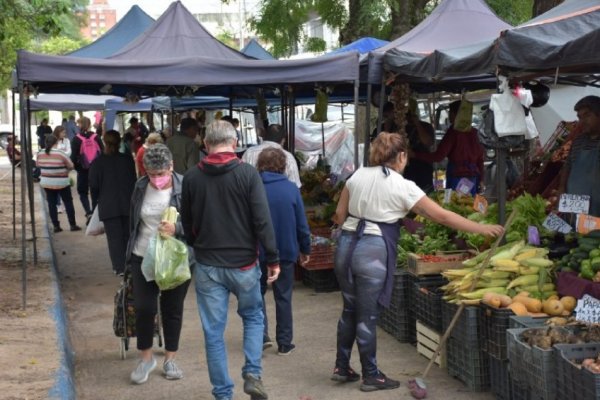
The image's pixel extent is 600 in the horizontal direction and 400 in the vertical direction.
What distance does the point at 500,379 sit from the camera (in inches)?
235

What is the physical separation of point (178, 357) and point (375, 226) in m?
2.51

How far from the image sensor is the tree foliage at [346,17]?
18.5 metres

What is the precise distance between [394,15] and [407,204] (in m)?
13.1

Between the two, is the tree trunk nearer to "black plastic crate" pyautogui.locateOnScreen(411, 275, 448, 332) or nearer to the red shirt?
the red shirt

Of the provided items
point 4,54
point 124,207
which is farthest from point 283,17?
point 124,207

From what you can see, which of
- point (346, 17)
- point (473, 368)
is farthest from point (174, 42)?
point (346, 17)

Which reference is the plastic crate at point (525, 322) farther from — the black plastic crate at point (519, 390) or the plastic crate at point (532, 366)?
the black plastic crate at point (519, 390)

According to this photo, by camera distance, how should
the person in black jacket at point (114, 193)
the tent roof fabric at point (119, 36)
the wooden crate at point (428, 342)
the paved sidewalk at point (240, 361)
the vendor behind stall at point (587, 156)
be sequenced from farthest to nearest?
the tent roof fabric at point (119, 36)
the person in black jacket at point (114, 193)
the vendor behind stall at point (587, 156)
the wooden crate at point (428, 342)
the paved sidewalk at point (240, 361)

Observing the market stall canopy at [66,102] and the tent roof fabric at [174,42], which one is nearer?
the tent roof fabric at [174,42]

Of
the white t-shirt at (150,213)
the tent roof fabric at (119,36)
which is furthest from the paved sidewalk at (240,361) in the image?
the tent roof fabric at (119,36)

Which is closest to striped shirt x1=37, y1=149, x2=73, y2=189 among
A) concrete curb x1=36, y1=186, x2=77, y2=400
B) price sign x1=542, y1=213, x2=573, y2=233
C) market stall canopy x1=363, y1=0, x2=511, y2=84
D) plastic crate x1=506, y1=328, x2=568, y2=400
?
concrete curb x1=36, y1=186, x2=77, y2=400

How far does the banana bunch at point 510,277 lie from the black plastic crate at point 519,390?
70 cm

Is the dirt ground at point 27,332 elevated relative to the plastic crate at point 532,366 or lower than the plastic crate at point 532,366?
lower

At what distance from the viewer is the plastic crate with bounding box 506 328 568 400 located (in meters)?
5.10
